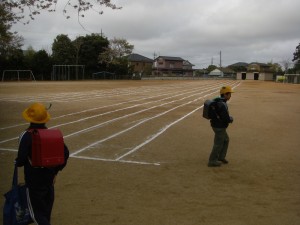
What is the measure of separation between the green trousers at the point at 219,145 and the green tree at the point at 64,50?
180ft

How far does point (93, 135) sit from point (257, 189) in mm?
5503

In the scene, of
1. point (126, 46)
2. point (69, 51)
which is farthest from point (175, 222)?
point (126, 46)

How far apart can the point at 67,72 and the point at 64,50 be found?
5.32 meters

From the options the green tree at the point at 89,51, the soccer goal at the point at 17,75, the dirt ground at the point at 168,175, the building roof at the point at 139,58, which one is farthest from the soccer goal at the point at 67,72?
the dirt ground at the point at 168,175

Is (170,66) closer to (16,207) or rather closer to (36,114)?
(36,114)

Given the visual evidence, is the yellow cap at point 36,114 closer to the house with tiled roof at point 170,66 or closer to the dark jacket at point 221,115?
the dark jacket at point 221,115

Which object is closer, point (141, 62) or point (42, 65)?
point (42, 65)

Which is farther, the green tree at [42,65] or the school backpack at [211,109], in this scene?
the green tree at [42,65]

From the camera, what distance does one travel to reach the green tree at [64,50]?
60.3m

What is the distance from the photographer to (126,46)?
6881 cm

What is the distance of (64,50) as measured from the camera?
60312mm

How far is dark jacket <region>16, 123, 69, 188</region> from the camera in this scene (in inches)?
140

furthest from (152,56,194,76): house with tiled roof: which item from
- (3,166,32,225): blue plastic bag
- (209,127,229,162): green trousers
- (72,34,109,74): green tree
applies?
(3,166,32,225): blue plastic bag

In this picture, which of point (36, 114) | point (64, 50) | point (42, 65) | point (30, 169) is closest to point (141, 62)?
point (64, 50)
